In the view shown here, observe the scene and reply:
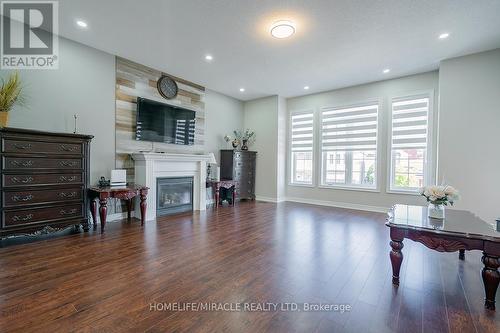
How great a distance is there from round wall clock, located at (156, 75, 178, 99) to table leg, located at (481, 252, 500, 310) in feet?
18.1

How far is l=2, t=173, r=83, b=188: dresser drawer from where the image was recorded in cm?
289

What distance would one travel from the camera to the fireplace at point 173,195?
4.69 m

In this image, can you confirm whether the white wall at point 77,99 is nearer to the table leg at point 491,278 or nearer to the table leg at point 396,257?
the table leg at point 396,257

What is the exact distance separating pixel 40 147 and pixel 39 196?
2.17ft

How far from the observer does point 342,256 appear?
109 inches

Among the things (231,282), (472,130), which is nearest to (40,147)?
(231,282)

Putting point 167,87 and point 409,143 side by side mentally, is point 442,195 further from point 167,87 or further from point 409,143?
point 167,87

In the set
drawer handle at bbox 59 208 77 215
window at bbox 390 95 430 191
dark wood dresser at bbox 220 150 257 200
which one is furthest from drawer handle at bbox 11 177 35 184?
window at bbox 390 95 430 191

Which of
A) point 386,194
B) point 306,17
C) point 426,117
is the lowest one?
point 386,194

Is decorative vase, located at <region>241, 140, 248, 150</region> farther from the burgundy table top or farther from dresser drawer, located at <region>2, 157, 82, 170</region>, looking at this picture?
the burgundy table top

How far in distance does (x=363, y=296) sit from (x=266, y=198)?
4949 mm

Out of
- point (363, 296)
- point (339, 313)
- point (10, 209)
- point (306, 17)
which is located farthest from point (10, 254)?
point (306, 17)

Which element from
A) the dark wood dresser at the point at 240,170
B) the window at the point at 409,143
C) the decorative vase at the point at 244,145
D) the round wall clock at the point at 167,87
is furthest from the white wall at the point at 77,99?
the window at the point at 409,143

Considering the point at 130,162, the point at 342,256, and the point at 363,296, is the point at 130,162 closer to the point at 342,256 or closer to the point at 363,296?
the point at 342,256
